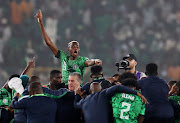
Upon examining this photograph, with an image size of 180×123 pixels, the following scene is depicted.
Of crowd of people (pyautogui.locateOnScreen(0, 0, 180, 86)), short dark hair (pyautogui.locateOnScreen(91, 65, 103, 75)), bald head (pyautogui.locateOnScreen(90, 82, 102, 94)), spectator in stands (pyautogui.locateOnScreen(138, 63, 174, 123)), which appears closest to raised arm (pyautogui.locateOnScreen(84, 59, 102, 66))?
short dark hair (pyautogui.locateOnScreen(91, 65, 103, 75))

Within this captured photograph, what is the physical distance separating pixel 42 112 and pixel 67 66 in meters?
1.43

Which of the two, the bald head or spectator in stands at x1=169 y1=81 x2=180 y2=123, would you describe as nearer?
the bald head

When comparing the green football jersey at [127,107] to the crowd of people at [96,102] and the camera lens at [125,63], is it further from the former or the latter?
the camera lens at [125,63]

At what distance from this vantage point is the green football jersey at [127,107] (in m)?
3.31

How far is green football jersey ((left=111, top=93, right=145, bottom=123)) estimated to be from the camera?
3314 mm

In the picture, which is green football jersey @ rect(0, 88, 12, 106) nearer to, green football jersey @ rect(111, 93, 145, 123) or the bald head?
the bald head

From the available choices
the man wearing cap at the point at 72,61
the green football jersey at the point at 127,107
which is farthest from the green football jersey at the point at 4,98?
the green football jersey at the point at 127,107

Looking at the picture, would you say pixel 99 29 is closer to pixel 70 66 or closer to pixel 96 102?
pixel 70 66

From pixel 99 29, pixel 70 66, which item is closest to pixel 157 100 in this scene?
pixel 70 66

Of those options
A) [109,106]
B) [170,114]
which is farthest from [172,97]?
[109,106]

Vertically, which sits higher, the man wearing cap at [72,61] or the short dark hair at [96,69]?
the man wearing cap at [72,61]

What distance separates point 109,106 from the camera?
137 inches

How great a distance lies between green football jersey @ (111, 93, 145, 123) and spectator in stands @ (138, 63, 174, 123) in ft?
1.44

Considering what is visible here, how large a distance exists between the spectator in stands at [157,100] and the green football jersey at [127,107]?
44 cm
